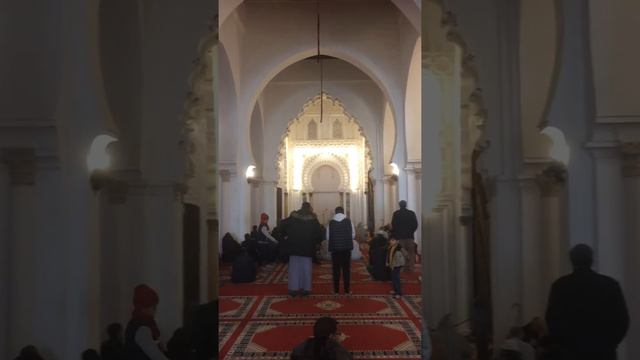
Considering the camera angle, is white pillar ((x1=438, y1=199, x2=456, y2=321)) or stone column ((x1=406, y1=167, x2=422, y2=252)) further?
stone column ((x1=406, y1=167, x2=422, y2=252))

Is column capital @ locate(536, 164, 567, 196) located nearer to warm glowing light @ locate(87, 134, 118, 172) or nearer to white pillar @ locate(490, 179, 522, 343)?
white pillar @ locate(490, 179, 522, 343)

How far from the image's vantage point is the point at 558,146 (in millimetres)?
1398

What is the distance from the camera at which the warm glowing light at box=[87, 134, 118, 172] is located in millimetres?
1239

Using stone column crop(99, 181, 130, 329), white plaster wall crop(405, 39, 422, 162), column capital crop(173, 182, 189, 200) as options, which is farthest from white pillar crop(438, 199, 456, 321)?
white plaster wall crop(405, 39, 422, 162)

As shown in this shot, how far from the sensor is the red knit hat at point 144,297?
4.39 feet

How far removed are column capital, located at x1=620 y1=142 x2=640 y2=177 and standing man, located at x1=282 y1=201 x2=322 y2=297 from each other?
2.16 metres

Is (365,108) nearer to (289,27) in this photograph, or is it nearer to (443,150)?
(289,27)

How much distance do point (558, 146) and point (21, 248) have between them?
4.66ft

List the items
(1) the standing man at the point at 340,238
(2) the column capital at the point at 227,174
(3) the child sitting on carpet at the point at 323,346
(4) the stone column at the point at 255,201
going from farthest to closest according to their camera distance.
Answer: (4) the stone column at the point at 255,201
(2) the column capital at the point at 227,174
(1) the standing man at the point at 340,238
(3) the child sitting on carpet at the point at 323,346

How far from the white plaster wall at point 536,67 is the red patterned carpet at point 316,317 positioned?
4.88 feet

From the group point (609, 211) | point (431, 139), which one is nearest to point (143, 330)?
point (431, 139)

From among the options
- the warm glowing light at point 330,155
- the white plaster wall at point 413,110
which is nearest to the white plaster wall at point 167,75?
the white plaster wall at point 413,110

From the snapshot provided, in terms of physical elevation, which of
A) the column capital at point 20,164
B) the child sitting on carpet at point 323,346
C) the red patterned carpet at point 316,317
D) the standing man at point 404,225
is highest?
the column capital at point 20,164

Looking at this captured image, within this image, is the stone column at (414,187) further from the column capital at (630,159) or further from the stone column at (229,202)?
the column capital at (630,159)
